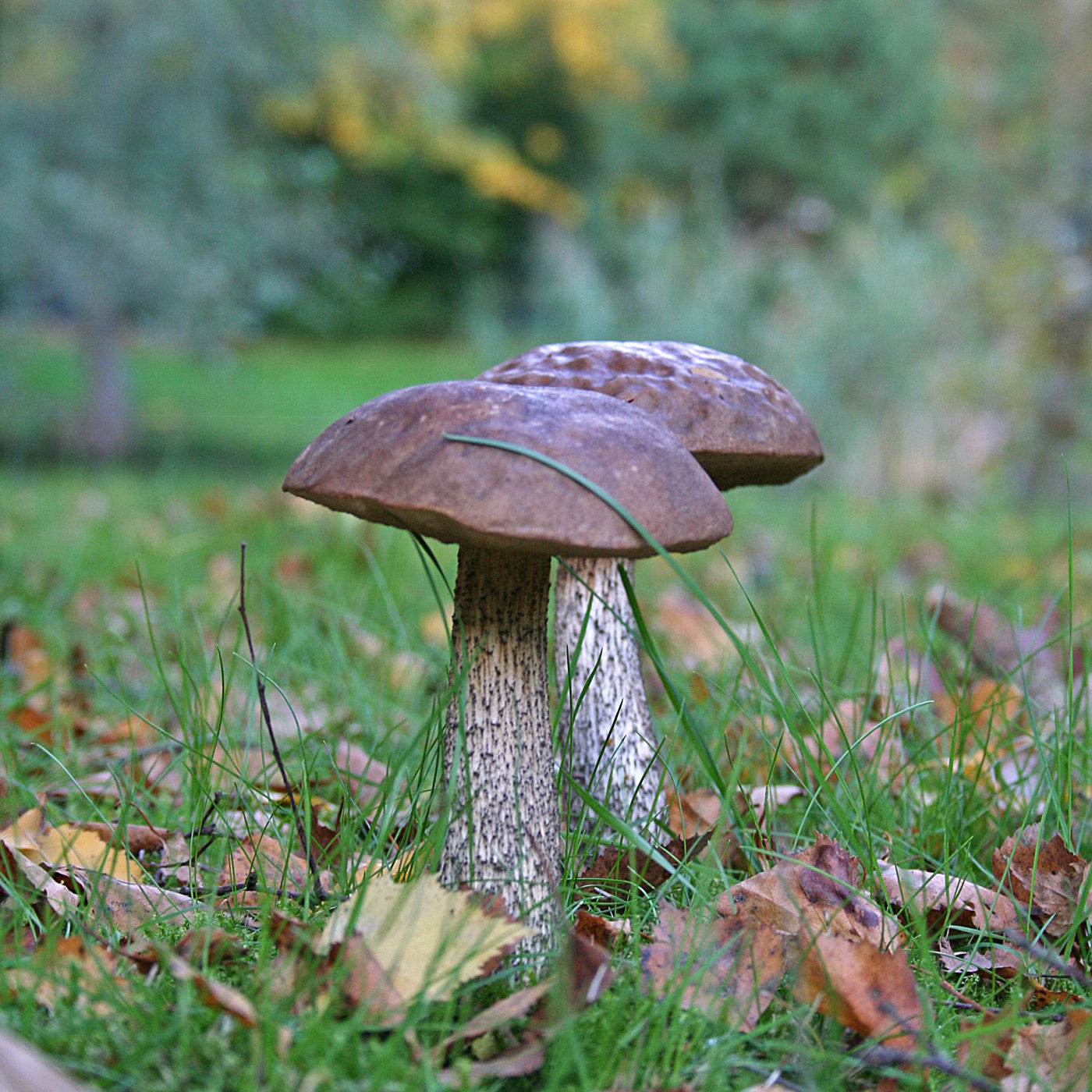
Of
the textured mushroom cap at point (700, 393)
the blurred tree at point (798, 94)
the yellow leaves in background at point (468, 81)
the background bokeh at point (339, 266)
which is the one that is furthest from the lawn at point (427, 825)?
the blurred tree at point (798, 94)

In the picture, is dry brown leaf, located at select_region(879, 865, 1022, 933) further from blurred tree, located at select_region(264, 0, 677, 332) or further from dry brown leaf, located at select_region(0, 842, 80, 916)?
blurred tree, located at select_region(264, 0, 677, 332)

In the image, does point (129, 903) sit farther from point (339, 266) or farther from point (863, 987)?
point (339, 266)

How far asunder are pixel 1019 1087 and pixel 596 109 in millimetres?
20922

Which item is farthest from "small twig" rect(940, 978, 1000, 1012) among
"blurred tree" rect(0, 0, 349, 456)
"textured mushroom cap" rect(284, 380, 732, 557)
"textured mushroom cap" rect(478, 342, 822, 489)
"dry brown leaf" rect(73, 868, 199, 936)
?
"blurred tree" rect(0, 0, 349, 456)

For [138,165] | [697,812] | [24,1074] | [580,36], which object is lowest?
[697,812]

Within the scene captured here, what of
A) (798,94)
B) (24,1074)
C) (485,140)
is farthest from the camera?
(798,94)

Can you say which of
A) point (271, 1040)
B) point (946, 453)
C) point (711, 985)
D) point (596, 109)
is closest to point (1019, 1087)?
point (711, 985)

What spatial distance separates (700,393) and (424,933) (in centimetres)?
82

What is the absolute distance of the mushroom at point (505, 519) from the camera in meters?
1.00

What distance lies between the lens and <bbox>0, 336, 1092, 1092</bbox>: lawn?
0.97 m

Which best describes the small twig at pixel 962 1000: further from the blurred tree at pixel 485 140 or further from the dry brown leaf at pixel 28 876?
the blurred tree at pixel 485 140

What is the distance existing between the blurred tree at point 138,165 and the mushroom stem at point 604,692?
297 inches

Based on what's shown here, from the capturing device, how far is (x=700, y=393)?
145 cm

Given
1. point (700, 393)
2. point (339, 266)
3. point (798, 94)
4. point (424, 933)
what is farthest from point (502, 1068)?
point (798, 94)
